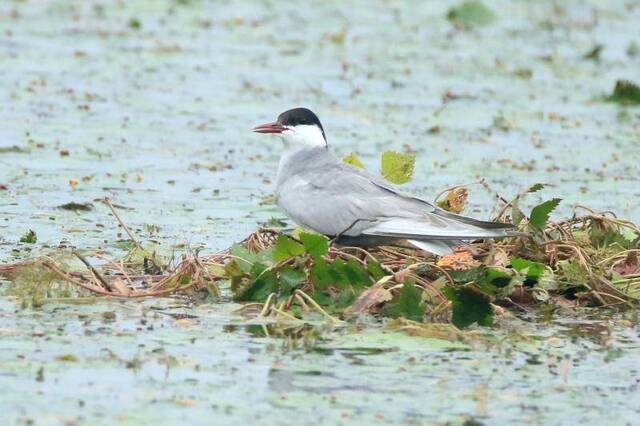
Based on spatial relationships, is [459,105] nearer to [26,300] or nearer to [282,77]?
[282,77]

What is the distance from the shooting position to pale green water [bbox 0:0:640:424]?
6914 millimetres

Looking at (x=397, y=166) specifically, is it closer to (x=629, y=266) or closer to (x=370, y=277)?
(x=370, y=277)

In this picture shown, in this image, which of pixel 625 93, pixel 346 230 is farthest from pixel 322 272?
pixel 625 93

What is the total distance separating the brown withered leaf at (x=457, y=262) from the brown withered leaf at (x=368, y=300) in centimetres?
51

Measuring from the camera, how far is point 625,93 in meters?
16.4

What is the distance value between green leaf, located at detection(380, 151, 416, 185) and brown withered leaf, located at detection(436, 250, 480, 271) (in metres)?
0.92

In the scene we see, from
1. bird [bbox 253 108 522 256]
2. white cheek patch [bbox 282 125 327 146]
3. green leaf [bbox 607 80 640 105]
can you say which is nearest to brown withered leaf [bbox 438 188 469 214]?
bird [bbox 253 108 522 256]

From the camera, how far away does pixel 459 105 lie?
16.2 m

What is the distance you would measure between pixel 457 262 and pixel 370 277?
1.72ft

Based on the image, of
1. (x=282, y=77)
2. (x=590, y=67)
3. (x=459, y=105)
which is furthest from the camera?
(x=590, y=67)

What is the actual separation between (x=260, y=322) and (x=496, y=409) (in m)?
1.69

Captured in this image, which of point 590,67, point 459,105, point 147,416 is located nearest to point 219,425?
point 147,416

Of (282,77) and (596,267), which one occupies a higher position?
(282,77)

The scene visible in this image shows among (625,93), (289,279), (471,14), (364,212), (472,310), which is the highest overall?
(471,14)
